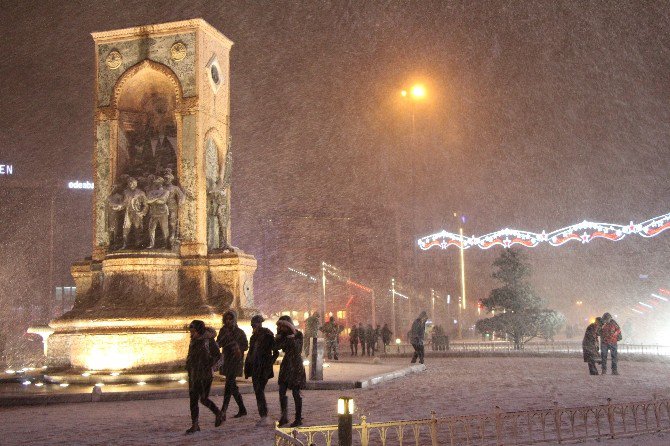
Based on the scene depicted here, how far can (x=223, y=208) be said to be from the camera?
1927 centimetres

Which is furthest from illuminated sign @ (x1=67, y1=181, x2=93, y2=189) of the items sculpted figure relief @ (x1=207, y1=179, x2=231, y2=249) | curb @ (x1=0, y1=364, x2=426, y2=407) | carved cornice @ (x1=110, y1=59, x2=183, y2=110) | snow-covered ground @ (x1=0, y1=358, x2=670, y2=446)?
curb @ (x1=0, y1=364, x2=426, y2=407)

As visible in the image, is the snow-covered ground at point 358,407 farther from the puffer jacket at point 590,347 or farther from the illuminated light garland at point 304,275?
the illuminated light garland at point 304,275

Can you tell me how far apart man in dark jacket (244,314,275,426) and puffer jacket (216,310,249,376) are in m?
0.40

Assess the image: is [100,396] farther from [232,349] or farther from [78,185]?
[78,185]

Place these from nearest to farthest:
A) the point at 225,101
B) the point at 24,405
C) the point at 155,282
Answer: the point at 24,405 → the point at 155,282 → the point at 225,101

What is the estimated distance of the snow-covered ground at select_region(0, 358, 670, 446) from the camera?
9570 mm

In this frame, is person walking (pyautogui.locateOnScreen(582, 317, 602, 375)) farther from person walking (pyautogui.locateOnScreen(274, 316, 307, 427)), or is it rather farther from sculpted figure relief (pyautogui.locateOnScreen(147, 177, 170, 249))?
person walking (pyautogui.locateOnScreen(274, 316, 307, 427))

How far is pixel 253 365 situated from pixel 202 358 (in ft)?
2.41

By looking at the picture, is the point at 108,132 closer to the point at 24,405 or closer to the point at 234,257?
the point at 234,257

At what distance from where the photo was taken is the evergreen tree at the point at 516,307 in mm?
38438

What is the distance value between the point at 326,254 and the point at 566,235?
36.5 m

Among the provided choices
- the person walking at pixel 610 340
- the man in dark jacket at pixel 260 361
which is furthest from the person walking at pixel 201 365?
the person walking at pixel 610 340

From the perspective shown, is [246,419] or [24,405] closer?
[246,419]

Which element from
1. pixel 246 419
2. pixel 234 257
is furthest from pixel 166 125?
pixel 246 419
